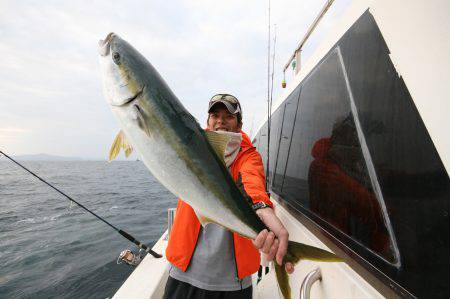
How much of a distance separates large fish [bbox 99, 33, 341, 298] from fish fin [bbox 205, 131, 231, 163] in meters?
0.04

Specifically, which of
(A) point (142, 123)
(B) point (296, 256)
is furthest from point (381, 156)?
(A) point (142, 123)

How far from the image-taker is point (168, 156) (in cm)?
151

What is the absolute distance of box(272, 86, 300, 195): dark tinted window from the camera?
3.30 meters

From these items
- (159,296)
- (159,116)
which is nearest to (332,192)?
(159,116)

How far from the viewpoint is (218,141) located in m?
1.69

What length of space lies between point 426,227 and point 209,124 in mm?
2090

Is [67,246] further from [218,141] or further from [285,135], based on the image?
[218,141]

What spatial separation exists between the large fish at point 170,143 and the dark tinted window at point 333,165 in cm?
32

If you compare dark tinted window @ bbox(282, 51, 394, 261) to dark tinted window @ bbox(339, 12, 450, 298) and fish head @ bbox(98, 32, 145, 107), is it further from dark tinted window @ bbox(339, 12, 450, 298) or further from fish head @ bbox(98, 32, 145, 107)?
fish head @ bbox(98, 32, 145, 107)

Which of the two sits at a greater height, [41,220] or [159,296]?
[159,296]

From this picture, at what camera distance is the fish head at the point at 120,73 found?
61.3 inches

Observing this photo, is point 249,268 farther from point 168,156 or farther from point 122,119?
point 122,119

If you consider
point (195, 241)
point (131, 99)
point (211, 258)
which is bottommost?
point (211, 258)

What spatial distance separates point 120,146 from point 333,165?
1497mm
